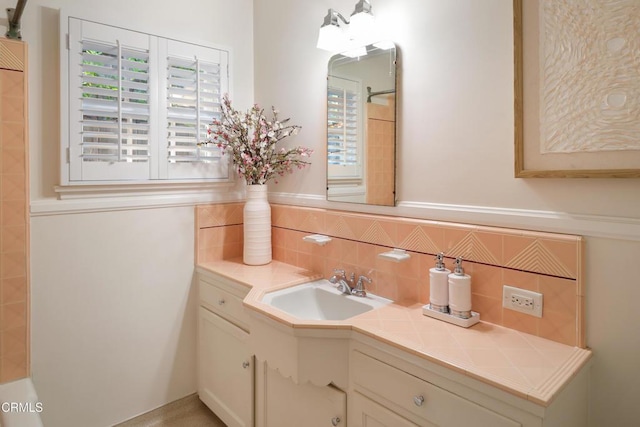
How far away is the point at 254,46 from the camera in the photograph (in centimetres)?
263

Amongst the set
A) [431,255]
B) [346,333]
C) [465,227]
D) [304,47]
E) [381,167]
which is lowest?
[346,333]

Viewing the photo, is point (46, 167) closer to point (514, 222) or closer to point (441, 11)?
point (441, 11)

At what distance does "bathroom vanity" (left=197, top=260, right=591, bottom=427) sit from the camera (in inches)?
42.4

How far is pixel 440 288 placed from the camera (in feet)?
4.97

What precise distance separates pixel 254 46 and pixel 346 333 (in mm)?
2040

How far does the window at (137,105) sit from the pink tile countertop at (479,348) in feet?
3.37


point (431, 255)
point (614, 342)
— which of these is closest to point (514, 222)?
point (431, 255)

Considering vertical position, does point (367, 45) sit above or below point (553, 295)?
above

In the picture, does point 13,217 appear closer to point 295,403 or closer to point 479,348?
point 295,403

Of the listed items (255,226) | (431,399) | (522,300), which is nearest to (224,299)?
(255,226)

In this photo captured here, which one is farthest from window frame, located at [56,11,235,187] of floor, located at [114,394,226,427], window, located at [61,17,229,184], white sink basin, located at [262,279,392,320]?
floor, located at [114,394,226,427]

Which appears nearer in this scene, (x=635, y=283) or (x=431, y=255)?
(x=635, y=283)

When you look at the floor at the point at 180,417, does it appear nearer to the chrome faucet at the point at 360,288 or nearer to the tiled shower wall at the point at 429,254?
the tiled shower wall at the point at 429,254

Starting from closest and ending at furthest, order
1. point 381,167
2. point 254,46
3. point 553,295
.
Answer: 1. point 553,295
2. point 381,167
3. point 254,46
